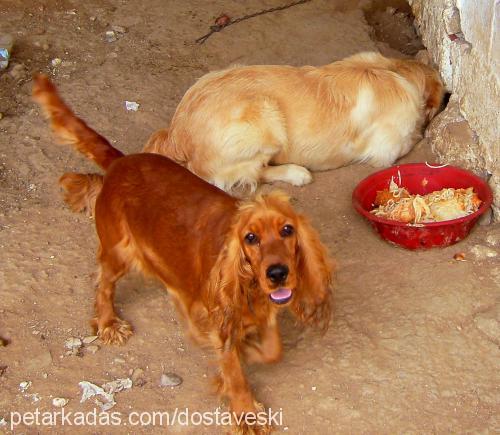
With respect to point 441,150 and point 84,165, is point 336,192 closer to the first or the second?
point 441,150

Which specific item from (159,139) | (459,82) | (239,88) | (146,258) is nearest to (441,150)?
(459,82)

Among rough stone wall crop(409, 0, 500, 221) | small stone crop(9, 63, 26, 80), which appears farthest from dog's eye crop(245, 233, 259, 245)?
small stone crop(9, 63, 26, 80)

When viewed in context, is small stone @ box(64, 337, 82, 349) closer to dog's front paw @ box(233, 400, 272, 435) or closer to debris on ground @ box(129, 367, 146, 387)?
debris on ground @ box(129, 367, 146, 387)

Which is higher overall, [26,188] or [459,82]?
[459,82]

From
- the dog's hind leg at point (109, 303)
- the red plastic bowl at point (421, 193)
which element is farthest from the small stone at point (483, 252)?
the dog's hind leg at point (109, 303)

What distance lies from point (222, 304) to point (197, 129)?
6.94ft

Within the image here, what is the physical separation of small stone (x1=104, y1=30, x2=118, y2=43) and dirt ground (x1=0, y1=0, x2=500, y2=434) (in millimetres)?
603

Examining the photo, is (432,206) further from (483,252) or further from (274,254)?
(274,254)

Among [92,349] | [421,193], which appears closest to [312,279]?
[92,349]

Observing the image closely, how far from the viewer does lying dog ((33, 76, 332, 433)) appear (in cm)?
320

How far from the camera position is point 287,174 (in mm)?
5262

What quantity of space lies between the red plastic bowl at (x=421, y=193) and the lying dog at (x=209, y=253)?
111cm

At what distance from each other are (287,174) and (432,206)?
1.08 metres

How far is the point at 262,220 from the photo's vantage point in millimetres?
3166
